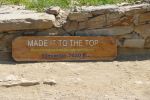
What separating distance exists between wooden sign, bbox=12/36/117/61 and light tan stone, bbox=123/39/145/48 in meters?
0.19

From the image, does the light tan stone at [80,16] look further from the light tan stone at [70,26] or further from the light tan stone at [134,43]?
the light tan stone at [134,43]

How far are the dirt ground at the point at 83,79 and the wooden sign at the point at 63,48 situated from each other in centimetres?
11

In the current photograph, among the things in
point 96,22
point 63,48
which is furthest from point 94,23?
point 63,48

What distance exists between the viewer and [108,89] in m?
5.32

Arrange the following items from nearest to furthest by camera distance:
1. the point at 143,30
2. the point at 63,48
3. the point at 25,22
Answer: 1. the point at 25,22
2. the point at 63,48
3. the point at 143,30

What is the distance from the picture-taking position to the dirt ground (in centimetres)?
514

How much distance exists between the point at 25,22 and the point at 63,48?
0.64 m

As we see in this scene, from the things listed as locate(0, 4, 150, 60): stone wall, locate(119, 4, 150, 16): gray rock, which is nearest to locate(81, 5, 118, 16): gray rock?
locate(0, 4, 150, 60): stone wall

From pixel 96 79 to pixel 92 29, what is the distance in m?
0.90

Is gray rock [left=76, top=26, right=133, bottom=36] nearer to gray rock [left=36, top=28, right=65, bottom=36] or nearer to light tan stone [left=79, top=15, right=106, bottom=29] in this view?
light tan stone [left=79, top=15, right=106, bottom=29]

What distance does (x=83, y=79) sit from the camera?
5578mm

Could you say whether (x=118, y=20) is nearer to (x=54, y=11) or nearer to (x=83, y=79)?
(x=54, y=11)

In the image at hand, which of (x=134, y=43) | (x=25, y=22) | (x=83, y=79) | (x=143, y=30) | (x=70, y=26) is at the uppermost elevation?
(x=25, y=22)

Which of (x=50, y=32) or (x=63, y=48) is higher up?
(x=50, y=32)
